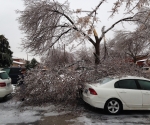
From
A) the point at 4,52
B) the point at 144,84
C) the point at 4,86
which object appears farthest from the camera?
the point at 4,52

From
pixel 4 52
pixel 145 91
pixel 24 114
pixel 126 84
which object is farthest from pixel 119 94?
pixel 4 52

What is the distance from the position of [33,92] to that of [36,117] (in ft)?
5.53

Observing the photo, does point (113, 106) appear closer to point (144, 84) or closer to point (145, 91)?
point (145, 91)

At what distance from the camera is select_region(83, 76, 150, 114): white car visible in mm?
7012

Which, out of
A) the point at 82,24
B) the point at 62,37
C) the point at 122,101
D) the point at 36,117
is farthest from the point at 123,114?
the point at 62,37

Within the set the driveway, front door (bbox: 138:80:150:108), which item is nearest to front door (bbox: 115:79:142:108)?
front door (bbox: 138:80:150:108)

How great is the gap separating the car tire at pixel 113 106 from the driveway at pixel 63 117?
20cm

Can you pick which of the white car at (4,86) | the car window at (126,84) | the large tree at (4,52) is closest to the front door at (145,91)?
the car window at (126,84)

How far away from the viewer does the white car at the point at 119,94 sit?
7.01 meters

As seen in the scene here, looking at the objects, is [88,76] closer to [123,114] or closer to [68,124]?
[123,114]

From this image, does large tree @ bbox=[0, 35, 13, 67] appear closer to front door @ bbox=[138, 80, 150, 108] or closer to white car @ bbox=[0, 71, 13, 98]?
white car @ bbox=[0, 71, 13, 98]

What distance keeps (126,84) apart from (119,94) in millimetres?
514

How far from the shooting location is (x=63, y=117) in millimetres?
6715

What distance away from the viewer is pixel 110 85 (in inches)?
284
